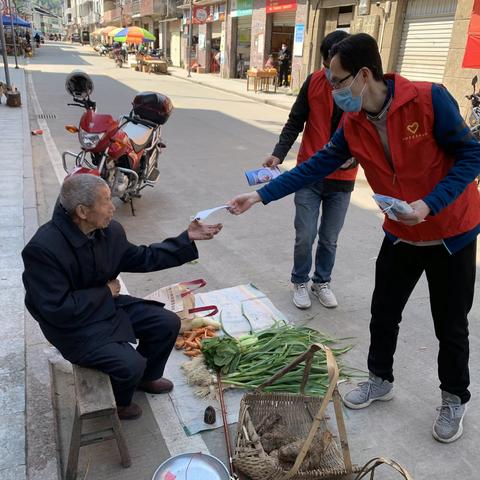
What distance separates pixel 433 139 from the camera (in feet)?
6.66

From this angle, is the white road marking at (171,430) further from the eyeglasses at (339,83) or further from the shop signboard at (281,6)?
the shop signboard at (281,6)

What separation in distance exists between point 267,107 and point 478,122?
341 inches

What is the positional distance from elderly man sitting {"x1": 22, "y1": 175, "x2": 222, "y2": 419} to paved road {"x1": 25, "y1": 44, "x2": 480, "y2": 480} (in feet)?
2.19

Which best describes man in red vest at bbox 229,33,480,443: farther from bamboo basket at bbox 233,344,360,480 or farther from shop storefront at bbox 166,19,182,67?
shop storefront at bbox 166,19,182,67

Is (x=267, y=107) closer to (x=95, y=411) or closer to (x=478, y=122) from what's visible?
(x=478, y=122)

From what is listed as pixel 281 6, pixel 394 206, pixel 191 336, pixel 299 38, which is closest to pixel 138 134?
pixel 191 336

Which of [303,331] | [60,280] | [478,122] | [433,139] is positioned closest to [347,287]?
[303,331]

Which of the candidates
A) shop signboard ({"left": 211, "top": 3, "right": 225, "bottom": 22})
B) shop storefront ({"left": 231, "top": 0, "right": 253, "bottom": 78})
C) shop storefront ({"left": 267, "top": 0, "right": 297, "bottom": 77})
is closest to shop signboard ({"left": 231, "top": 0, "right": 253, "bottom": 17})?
shop storefront ({"left": 231, "top": 0, "right": 253, "bottom": 78})

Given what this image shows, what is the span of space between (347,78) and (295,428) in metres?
1.65

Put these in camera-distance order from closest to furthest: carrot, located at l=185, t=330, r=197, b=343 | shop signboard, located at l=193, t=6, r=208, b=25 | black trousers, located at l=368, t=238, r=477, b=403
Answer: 1. black trousers, located at l=368, t=238, r=477, b=403
2. carrot, located at l=185, t=330, r=197, b=343
3. shop signboard, located at l=193, t=6, r=208, b=25

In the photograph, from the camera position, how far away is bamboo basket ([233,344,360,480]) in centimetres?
190

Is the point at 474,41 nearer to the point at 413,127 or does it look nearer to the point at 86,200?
the point at 413,127

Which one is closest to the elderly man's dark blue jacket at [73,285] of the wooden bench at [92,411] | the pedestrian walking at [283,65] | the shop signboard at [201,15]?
the wooden bench at [92,411]

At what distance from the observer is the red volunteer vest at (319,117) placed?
330 cm
